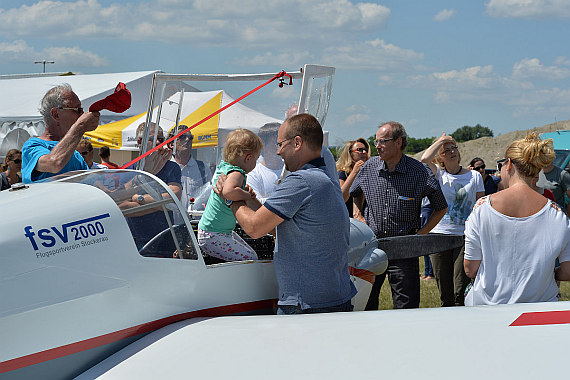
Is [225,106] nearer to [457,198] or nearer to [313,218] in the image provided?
→ [313,218]

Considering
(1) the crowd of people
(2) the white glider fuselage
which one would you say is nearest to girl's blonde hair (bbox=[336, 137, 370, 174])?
(1) the crowd of people

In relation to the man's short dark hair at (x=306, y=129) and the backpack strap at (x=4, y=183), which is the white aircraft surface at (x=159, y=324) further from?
the backpack strap at (x=4, y=183)

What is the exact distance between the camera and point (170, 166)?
5207 mm

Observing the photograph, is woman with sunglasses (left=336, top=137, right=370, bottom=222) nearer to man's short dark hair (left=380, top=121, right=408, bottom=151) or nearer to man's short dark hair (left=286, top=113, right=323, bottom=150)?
man's short dark hair (left=380, top=121, right=408, bottom=151)

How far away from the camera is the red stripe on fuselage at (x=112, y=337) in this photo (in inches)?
94.2

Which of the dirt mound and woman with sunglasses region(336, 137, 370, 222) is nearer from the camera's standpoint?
woman with sunglasses region(336, 137, 370, 222)

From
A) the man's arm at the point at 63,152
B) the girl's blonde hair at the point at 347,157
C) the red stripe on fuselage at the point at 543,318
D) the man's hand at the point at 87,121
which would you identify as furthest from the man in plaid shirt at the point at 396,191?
the red stripe on fuselage at the point at 543,318

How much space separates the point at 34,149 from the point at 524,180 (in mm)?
3004

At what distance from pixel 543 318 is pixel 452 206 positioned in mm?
4537

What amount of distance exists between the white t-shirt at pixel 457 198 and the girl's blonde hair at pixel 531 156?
3.28 metres

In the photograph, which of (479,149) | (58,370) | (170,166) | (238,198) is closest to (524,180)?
(238,198)

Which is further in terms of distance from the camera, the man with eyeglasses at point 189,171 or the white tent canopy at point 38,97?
the white tent canopy at point 38,97

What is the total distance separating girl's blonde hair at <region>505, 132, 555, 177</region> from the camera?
342 cm

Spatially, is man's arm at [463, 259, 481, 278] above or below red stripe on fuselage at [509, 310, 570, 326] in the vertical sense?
below
